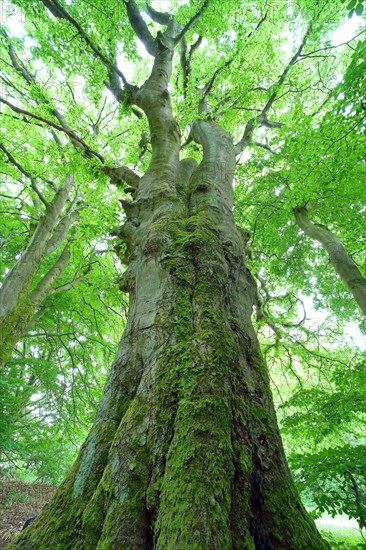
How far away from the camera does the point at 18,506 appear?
7.22 m

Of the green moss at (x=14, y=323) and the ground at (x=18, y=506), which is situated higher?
the green moss at (x=14, y=323)

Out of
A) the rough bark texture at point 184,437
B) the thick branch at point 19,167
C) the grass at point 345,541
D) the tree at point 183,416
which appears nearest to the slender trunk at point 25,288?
the thick branch at point 19,167

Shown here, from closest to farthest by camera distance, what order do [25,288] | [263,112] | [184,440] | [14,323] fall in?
1. [184,440]
2. [14,323]
3. [25,288]
4. [263,112]

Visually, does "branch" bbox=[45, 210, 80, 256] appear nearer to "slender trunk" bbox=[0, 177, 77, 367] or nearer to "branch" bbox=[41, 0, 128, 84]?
"slender trunk" bbox=[0, 177, 77, 367]

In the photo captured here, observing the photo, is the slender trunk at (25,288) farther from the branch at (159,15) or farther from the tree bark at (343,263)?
the tree bark at (343,263)

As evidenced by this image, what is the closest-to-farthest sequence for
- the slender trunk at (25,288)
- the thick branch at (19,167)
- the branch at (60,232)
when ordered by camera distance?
the slender trunk at (25,288)
the thick branch at (19,167)
the branch at (60,232)

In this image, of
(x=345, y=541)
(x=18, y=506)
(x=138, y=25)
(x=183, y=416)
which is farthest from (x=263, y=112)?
(x=18, y=506)

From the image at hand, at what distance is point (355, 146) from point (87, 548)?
5264 millimetres

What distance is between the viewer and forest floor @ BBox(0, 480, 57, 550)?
18.0 ft

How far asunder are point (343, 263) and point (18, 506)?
972cm

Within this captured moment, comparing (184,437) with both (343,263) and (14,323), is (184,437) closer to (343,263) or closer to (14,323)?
(343,263)

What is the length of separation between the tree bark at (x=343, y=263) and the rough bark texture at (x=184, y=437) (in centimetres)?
309

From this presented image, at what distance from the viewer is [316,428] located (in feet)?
12.6

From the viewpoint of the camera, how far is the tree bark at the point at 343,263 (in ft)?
14.3
